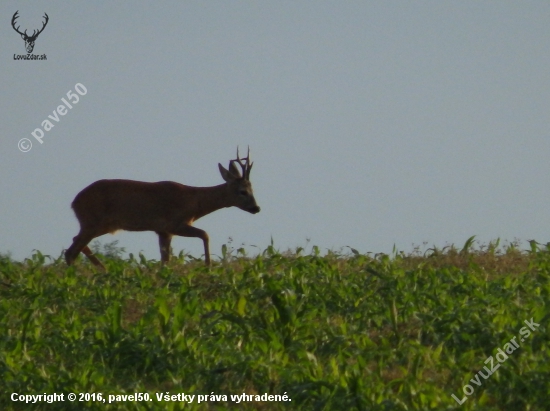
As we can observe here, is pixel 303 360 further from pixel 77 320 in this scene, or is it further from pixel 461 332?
pixel 77 320

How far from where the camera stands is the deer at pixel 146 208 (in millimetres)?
16484

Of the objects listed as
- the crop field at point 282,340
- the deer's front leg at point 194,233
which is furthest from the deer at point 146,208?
the crop field at point 282,340

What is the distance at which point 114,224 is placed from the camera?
16.7 metres

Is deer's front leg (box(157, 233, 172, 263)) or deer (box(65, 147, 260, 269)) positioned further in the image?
deer's front leg (box(157, 233, 172, 263))

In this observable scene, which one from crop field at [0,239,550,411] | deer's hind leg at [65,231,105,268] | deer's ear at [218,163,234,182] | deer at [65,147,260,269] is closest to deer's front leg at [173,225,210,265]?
deer at [65,147,260,269]

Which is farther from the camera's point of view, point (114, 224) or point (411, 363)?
point (114, 224)

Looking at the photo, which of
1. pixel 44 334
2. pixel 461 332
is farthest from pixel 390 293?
pixel 44 334

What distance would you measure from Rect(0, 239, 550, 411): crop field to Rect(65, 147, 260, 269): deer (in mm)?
4737

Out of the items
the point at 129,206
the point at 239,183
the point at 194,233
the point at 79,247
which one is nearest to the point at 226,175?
the point at 239,183

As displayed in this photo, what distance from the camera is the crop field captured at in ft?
25.4

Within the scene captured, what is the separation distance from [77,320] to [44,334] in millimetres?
348

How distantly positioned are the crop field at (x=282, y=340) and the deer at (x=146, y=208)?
15.5 feet

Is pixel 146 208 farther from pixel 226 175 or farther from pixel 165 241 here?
pixel 226 175

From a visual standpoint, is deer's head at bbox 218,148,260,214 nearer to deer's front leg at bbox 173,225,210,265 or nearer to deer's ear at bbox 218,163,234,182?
deer's ear at bbox 218,163,234,182
